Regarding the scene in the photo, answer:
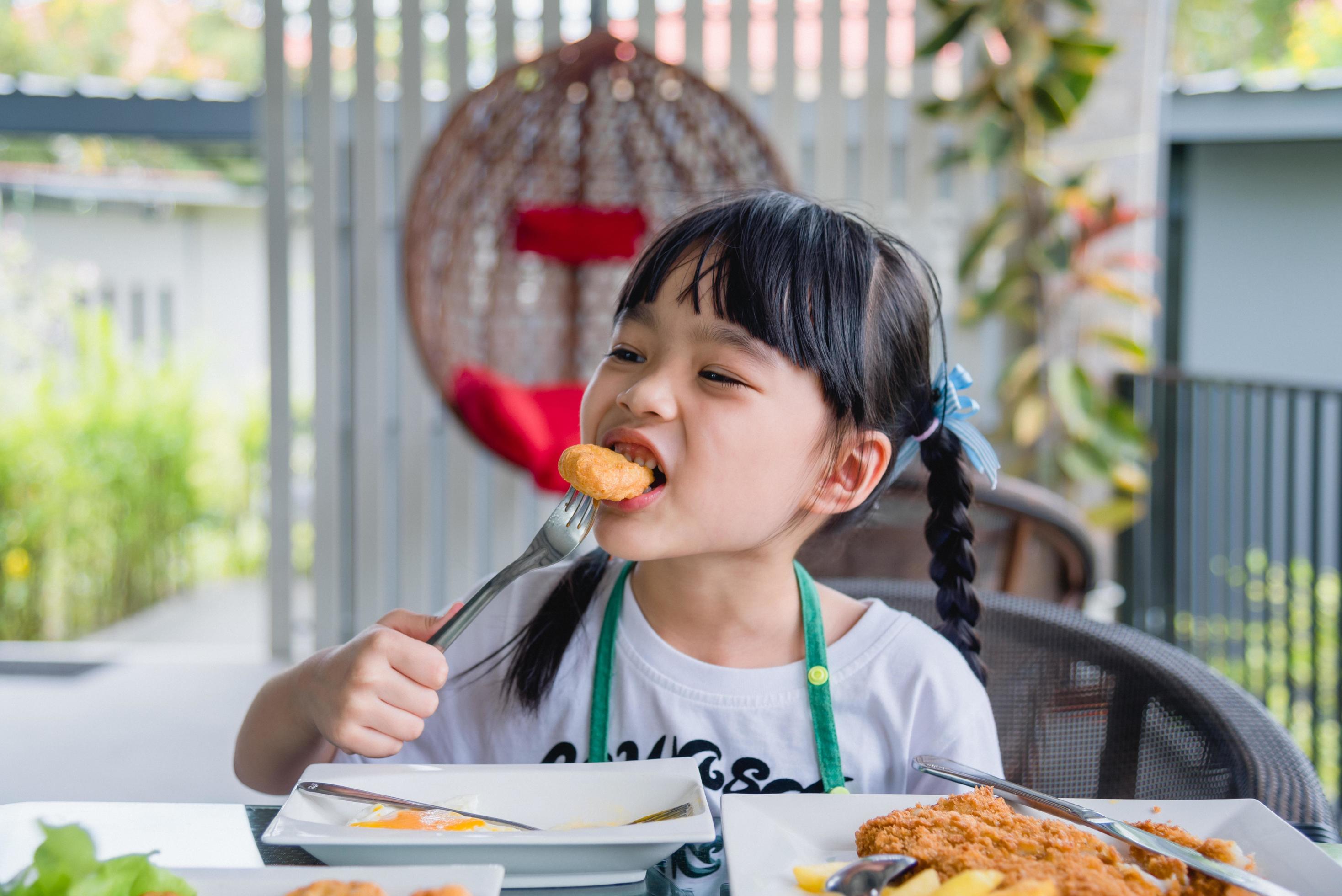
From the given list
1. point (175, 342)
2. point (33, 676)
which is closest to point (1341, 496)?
point (33, 676)

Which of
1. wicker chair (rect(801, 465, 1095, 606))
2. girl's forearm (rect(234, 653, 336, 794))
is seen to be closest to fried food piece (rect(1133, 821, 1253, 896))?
girl's forearm (rect(234, 653, 336, 794))

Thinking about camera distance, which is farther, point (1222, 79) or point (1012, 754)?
point (1222, 79)

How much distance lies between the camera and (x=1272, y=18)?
20.9 ft

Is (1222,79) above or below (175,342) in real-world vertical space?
above

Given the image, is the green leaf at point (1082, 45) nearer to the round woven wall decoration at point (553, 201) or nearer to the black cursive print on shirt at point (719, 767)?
the round woven wall decoration at point (553, 201)

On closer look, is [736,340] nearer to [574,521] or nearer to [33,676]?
[574,521]

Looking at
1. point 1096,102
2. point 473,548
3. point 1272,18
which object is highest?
point 1272,18

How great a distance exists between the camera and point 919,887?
59 cm

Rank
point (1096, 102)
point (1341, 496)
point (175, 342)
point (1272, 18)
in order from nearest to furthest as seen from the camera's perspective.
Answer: point (1341, 496), point (1096, 102), point (175, 342), point (1272, 18)

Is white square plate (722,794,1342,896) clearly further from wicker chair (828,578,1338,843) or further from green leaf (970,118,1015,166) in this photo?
green leaf (970,118,1015,166)

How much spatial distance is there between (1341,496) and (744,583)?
2032mm

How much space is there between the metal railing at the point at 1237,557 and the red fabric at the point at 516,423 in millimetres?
1633

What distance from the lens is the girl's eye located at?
90 cm

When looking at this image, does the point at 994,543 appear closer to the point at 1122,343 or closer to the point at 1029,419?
the point at 1029,419
